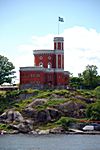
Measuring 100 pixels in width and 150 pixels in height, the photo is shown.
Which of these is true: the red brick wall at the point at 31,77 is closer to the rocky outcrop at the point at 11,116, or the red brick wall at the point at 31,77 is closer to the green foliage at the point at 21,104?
the green foliage at the point at 21,104

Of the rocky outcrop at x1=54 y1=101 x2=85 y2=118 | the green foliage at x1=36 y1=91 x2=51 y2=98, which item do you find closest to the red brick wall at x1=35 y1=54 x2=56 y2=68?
the green foliage at x1=36 y1=91 x2=51 y2=98

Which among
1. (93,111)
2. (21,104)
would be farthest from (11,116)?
(93,111)

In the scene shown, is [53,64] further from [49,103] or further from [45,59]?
[49,103]

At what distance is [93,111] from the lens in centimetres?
13788

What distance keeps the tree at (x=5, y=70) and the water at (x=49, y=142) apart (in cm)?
3689

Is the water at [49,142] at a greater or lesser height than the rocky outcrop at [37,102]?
lesser

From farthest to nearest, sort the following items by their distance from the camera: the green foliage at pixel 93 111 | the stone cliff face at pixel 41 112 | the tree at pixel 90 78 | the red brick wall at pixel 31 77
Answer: the tree at pixel 90 78, the red brick wall at pixel 31 77, the green foliage at pixel 93 111, the stone cliff face at pixel 41 112

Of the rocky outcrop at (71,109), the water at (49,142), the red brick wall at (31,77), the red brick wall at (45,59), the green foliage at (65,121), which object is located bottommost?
the water at (49,142)

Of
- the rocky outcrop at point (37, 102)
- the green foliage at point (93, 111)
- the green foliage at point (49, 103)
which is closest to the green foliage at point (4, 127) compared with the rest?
the green foliage at point (49, 103)

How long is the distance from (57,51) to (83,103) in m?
20.7

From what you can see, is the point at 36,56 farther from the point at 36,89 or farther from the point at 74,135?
the point at 74,135

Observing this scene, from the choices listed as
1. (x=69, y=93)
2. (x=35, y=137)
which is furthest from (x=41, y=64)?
(x=35, y=137)

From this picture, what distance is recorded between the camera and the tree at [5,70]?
162 meters

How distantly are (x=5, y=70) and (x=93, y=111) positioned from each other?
33286mm
